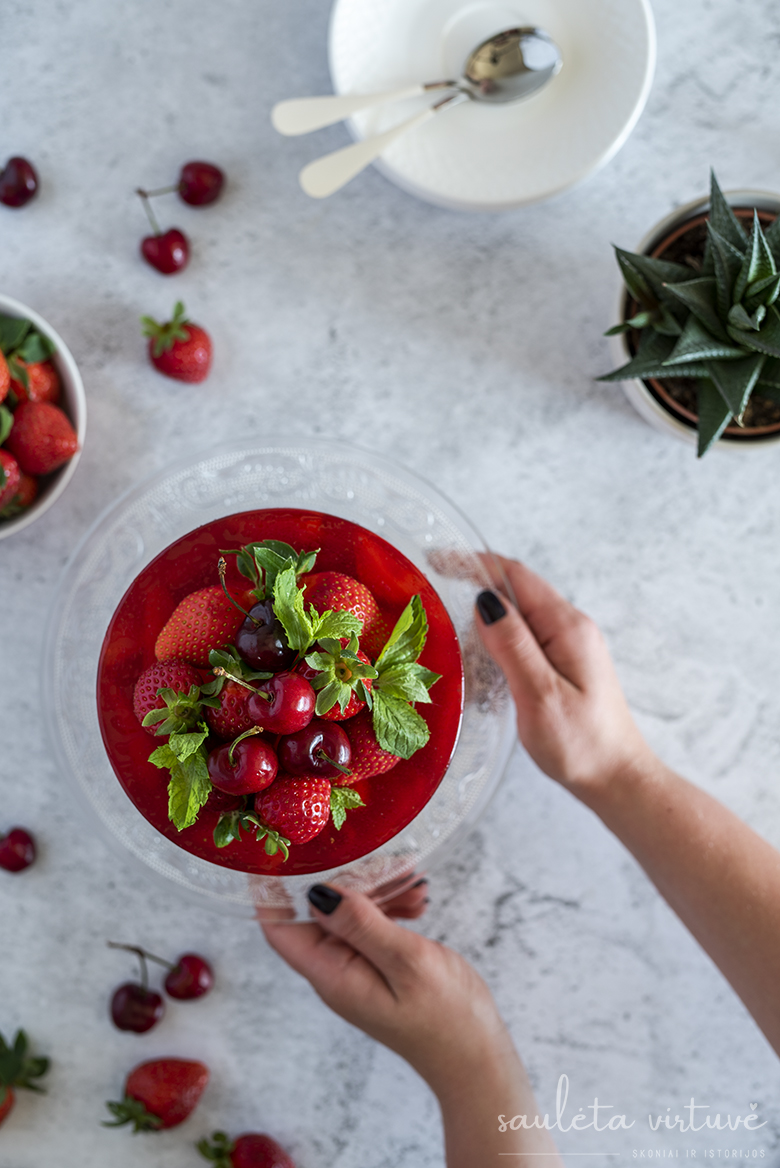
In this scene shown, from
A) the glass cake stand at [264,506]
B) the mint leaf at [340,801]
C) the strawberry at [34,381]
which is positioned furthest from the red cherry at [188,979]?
the strawberry at [34,381]

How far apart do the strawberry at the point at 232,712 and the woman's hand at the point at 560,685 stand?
41 centimetres

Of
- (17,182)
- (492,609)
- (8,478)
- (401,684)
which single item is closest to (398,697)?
(401,684)

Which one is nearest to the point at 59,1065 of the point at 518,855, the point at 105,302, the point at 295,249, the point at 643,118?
the point at 518,855

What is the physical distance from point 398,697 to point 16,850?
726 mm

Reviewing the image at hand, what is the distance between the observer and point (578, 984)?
3.93 ft

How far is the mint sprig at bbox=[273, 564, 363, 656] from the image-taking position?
666 mm

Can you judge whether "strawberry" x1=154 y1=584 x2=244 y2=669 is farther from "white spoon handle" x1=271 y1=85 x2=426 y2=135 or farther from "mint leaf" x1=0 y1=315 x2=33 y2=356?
"white spoon handle" x1=271 y1=85 x2=426 y2=135

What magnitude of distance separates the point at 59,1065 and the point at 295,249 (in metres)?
1.25

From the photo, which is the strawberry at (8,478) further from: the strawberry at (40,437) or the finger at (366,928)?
the finger at (366,928)

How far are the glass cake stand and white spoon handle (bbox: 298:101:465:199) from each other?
0.35 meters

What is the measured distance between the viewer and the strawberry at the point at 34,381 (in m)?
1.03

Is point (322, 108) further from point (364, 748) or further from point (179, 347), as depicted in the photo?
point (364, 748)

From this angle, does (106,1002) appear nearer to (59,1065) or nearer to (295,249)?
(59,1065)

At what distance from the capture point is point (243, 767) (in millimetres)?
643
